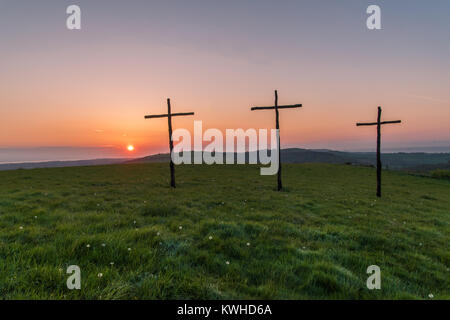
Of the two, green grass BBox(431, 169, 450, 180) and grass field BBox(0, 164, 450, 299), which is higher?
grass field BBox(0, 164, 450, 299)

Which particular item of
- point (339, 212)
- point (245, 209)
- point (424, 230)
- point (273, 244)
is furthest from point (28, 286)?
point (424, 230)

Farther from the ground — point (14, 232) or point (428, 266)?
point (14, 232)

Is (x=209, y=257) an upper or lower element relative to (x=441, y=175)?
upper

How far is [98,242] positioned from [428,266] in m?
8.37

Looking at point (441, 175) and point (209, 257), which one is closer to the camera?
point (209, 257)

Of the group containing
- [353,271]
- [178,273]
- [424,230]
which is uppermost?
[178,273]

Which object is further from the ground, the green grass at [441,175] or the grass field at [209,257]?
the grass field at [209,257]

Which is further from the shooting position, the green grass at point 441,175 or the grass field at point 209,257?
the green grass at point 441,175

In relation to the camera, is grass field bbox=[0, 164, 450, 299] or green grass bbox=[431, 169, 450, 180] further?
green grass bbox=[431, 169, 450, 180]

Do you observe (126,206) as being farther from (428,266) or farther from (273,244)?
(428,266)

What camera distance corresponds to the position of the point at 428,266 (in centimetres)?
520
